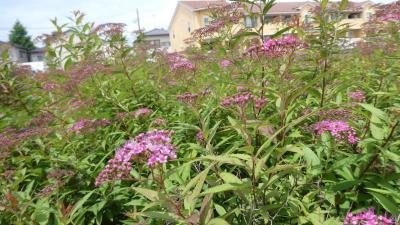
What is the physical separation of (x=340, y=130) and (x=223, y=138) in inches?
40.1

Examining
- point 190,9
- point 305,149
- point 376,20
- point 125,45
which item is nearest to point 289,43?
point 305,149

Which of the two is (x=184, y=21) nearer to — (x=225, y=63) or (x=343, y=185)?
(x=225, y=63)

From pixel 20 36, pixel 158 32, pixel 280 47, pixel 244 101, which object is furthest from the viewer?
pixel 20 36

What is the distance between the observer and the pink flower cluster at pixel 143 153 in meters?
1.86

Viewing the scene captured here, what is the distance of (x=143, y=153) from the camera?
1.94 metres

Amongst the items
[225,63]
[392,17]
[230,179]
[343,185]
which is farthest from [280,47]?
[392,17]

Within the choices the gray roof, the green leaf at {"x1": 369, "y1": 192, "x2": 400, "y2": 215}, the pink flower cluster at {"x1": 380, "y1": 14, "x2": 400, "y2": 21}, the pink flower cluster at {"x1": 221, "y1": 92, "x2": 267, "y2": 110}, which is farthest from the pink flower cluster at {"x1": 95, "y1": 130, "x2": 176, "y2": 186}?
the gray roof

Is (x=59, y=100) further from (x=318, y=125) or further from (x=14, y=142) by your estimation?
(x=318, y=125)

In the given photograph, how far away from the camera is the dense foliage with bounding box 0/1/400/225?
1.93m

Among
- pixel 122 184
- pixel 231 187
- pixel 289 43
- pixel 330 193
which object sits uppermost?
pixel 289 43

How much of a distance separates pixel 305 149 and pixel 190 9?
1706 inches

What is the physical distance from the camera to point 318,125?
236 centimetres

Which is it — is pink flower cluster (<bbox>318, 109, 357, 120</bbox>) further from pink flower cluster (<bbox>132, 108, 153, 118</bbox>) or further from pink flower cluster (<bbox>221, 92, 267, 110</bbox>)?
pink flower cluster (<bbox>132, 108, 153, 118</bbox>)

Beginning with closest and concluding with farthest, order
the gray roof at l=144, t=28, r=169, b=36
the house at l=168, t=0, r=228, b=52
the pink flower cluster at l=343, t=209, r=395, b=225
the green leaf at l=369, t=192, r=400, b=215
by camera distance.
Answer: the pink flower cluster at l=343, t=209, r=395, b=225 < the green leaf at l=369, t=192, r=400, b=215 < the house at l=168, t=0, r=228, b=52 < the gray roof at l=144, t=28, r=169, b=36
